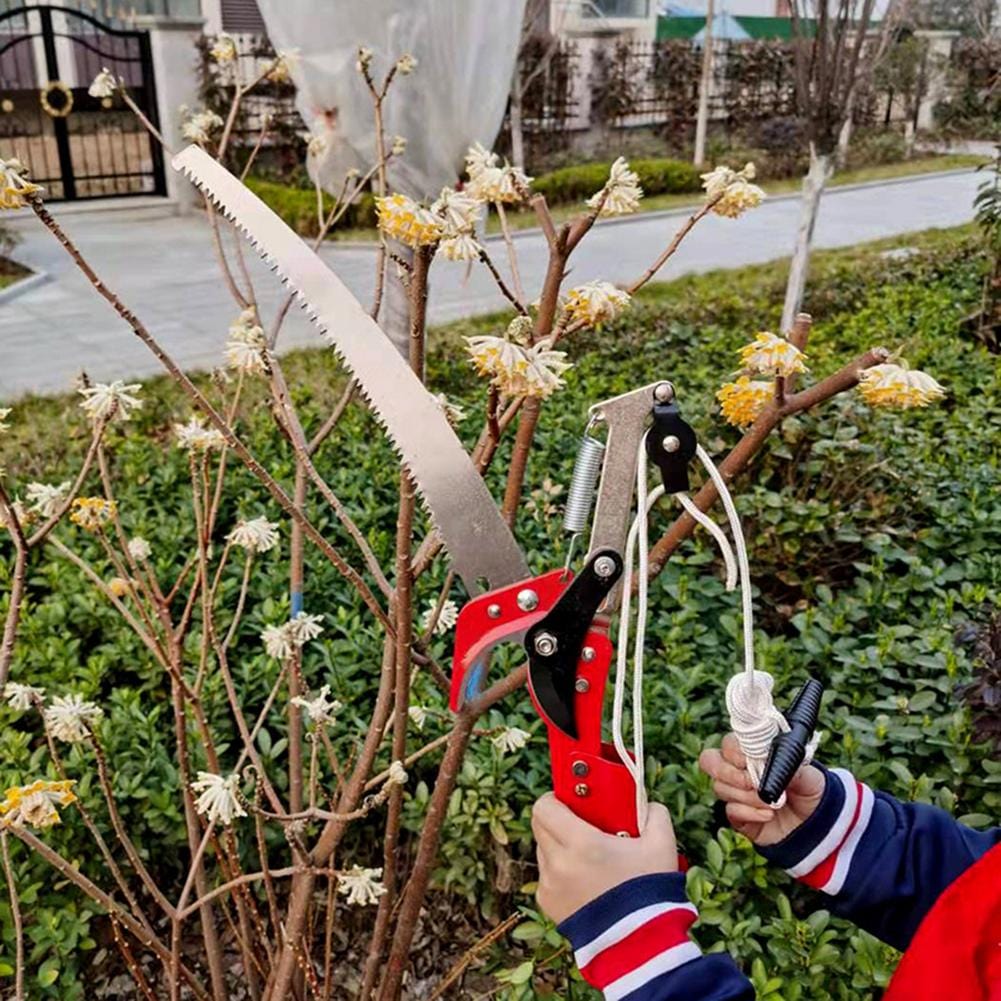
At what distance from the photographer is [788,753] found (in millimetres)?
1075


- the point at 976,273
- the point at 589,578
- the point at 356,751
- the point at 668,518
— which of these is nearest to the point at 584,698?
the point at 589,578

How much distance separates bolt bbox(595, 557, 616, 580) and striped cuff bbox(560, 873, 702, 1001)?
0.28m

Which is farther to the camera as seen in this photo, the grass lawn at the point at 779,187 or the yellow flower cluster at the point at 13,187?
the grass lawn at the point at 779,187

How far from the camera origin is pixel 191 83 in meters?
12.2

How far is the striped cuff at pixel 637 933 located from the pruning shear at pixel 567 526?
0.06 meters

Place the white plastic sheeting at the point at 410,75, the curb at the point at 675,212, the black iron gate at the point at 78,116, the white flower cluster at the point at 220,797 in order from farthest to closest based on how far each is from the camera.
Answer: the black iron gate at the point at 78,116
the curb at the point at 675,212
the white plastic sheeting at the point at 410,75
the white flower cluster at the point at 220,797

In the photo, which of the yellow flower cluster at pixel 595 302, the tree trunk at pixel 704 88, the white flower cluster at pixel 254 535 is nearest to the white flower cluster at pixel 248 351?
the white flower cluster at pixel 254 535

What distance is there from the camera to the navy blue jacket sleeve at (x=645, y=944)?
97 centimetres

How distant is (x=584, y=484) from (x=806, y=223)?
543 centimetres

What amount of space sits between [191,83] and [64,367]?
281 inches

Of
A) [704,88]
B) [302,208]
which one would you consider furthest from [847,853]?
[704,88]

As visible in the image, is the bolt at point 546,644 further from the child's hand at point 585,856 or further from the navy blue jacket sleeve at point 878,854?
the navy blue jacket sleeve at point 878,854

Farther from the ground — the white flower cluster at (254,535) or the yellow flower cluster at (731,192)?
the yellow flower cluster at (731,192)

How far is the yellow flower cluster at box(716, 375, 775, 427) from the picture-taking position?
1182 millimetres
